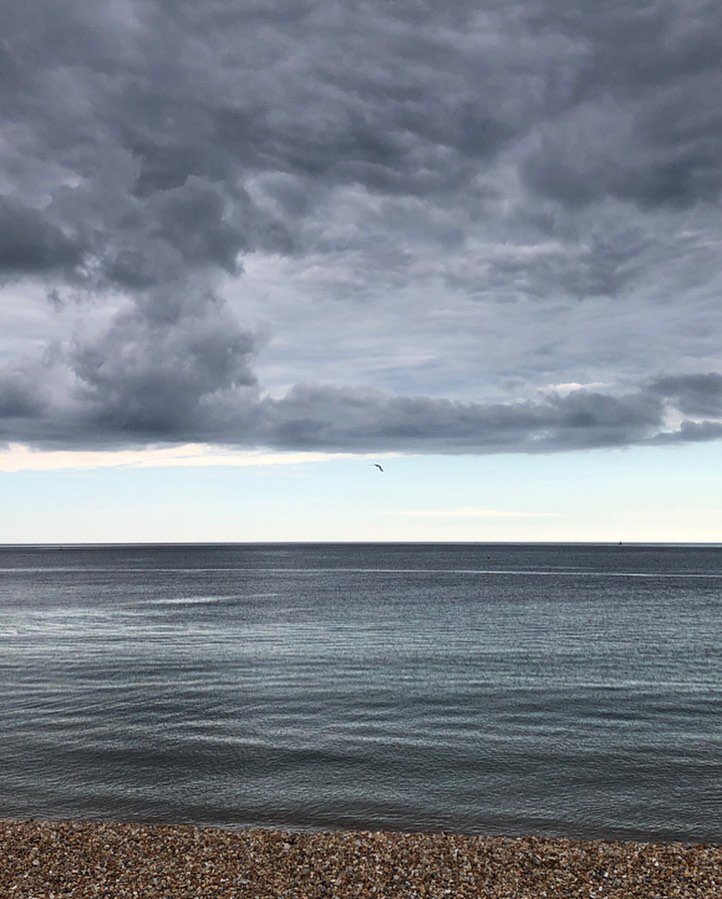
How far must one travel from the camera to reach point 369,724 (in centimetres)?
3750

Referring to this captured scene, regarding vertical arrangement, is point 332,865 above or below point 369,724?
above

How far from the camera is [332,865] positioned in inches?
760

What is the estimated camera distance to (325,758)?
31.3 meters

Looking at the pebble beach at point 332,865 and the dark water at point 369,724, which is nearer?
the pebble beach at point 332,865

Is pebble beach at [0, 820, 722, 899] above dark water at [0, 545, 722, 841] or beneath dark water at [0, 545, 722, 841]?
above

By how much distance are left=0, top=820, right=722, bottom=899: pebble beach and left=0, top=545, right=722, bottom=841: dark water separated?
11.4 feet

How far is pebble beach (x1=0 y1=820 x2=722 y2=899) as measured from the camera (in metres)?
17.8

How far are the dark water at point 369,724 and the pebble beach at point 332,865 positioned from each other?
346 cm

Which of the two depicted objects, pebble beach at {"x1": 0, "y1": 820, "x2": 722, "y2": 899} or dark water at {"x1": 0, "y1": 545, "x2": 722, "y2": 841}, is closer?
pebble beach at {"x1": 0, "y1": 820, "x2": 722, "y2": 899}

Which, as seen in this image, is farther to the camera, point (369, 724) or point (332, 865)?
point (369, 724)

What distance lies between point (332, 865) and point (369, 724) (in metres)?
18.5

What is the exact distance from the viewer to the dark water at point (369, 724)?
25891 millimetres

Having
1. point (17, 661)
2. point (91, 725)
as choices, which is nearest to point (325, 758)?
point (91, 725)

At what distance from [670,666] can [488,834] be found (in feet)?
127
